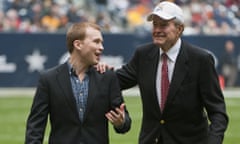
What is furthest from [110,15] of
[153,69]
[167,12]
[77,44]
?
[77,44]

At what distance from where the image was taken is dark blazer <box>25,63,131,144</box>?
19.5 feet

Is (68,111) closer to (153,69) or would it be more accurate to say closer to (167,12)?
(153,69)

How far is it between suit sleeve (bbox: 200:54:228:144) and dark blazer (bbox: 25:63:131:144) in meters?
0.84

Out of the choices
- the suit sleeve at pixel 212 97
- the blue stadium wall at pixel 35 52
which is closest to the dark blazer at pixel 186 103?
the suit sleeve at pixel 212 97

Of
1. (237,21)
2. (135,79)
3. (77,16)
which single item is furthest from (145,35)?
(135,79)

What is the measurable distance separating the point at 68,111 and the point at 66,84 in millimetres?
203

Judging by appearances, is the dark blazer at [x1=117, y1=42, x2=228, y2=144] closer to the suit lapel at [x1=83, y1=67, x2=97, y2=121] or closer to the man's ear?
the suit lapel at [x1=83, y1=67, x2=97, y2=121]

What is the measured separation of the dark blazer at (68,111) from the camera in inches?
234

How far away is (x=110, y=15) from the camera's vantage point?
26406 mm

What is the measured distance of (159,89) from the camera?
6.64 metres

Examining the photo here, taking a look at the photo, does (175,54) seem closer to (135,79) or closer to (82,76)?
(135,79)

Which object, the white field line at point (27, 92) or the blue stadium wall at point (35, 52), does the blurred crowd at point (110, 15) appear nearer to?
the blue stadium wall at point (35, 52)

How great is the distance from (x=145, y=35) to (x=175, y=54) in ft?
58.3

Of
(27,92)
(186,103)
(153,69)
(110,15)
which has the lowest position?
(27,92)
